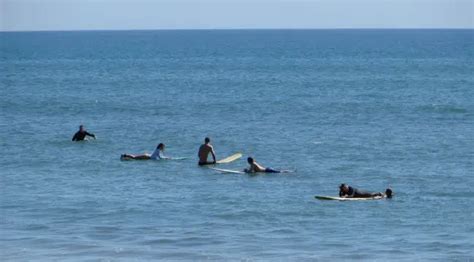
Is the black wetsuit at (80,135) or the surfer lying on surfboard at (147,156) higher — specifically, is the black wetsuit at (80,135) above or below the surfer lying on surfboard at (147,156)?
above

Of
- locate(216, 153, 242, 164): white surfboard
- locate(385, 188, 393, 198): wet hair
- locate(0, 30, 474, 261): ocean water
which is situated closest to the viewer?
locate(0, 30, 474, 261): ocean water

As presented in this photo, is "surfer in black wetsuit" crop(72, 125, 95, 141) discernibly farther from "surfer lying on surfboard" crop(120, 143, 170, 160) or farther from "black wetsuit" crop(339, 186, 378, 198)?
"black wetsuit" crop(339, 186, 378, 198)

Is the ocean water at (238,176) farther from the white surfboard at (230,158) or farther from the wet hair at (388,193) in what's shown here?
the white surfboard at (230,158)

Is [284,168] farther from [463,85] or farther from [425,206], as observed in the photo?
[463,85]

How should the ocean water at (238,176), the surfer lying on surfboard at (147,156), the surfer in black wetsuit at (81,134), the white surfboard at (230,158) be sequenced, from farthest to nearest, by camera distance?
1. the surfer in black wetsuit at (81,134)
2. the surfer lying on surfboard at (147,156)
3. the white surfboard at (230,158)
4. the ocean water at (238,176)

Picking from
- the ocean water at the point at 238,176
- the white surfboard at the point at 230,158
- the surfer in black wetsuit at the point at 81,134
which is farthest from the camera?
the surfer in black wetsuit at the point at 81,134

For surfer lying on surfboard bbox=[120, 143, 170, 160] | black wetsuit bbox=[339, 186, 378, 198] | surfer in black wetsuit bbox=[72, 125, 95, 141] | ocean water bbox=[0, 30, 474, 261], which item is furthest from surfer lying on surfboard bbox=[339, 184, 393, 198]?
surfer in black wetsuit bbox=[72, 125, 95, 141]

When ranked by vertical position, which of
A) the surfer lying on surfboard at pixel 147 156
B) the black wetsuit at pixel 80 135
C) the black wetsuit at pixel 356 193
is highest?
the black wetsuit at pixel 80 135

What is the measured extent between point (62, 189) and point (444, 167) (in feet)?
47.0

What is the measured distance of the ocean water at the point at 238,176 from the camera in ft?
82.5

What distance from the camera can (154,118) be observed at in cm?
5684

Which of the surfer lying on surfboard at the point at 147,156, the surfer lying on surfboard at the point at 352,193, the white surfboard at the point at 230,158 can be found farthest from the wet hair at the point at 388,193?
the surfer lying on surfboard at the point at 147,156

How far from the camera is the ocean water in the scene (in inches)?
990

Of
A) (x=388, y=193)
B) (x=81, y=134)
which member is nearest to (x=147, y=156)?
(x=81, y=134)
